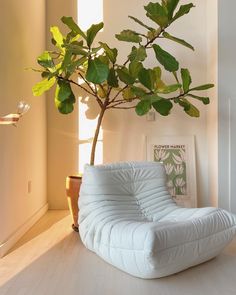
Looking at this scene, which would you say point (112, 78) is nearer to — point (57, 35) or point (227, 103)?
point (57, 35)

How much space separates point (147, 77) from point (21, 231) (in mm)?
1743

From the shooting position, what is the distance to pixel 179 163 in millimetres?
3539

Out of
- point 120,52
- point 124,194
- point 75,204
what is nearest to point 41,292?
point 124,194

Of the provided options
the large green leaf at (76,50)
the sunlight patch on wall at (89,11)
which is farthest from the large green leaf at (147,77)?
the sunlight patch on wall at (89,11)

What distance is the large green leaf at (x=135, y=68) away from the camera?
2.66 meters

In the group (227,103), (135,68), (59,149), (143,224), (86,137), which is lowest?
(143,224)

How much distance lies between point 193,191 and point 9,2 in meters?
2.56

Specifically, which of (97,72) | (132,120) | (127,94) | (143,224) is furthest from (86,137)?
(143,224)

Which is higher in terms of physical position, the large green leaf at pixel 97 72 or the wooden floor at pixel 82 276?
the large green leaf at pixel 97 72

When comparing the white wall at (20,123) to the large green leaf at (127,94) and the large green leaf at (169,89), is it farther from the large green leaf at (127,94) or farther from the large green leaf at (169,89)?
the large green leaf at (169,89)

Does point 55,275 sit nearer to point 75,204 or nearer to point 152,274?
point 152,274

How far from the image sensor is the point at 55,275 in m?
2.07

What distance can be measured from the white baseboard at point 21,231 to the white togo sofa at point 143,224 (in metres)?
0.60

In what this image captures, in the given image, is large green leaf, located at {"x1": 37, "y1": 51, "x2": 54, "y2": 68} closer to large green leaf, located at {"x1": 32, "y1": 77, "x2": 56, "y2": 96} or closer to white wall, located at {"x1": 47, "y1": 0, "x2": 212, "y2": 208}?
large green leaf, located at {"x1": 32, "y1": 77, "x2": 56, "y2": 96}
